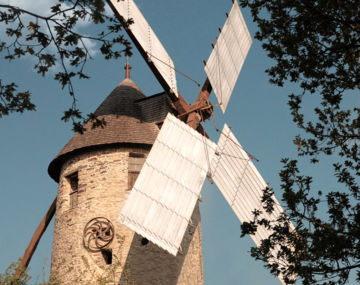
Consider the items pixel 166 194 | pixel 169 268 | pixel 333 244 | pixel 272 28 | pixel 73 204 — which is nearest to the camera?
pixel 333 244

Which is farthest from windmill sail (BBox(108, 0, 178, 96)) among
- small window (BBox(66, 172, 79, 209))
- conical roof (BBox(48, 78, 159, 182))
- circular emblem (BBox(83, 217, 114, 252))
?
circular emblem (BBox(83, 217, 114, 252))

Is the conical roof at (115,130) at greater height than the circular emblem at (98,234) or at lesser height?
greater

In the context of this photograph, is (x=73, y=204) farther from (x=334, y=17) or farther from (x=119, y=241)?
(x=334, y=17)

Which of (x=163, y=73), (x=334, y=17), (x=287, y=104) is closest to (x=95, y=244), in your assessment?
(x=163, y=73)

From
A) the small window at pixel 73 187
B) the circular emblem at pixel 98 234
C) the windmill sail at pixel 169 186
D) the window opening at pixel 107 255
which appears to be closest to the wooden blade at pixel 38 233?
the small window at pixel 73 187

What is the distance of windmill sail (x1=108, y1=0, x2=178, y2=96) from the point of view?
48.3ft

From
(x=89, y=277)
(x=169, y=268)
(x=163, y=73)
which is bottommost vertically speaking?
(x=89, y=277)

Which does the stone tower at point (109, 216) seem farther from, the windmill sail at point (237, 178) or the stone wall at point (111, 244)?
the windmill sail at point (237, 178)

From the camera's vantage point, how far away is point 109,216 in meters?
14.2

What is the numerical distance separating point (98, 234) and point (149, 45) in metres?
5.16

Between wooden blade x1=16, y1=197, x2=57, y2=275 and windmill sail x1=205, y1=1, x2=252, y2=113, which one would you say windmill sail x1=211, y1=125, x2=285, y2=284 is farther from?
wooden blade x1=16, y1=197, x2=57, y2=275

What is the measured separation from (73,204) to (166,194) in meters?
3.25

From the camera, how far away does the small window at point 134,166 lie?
48.3 feet

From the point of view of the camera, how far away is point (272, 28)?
8.12 m
